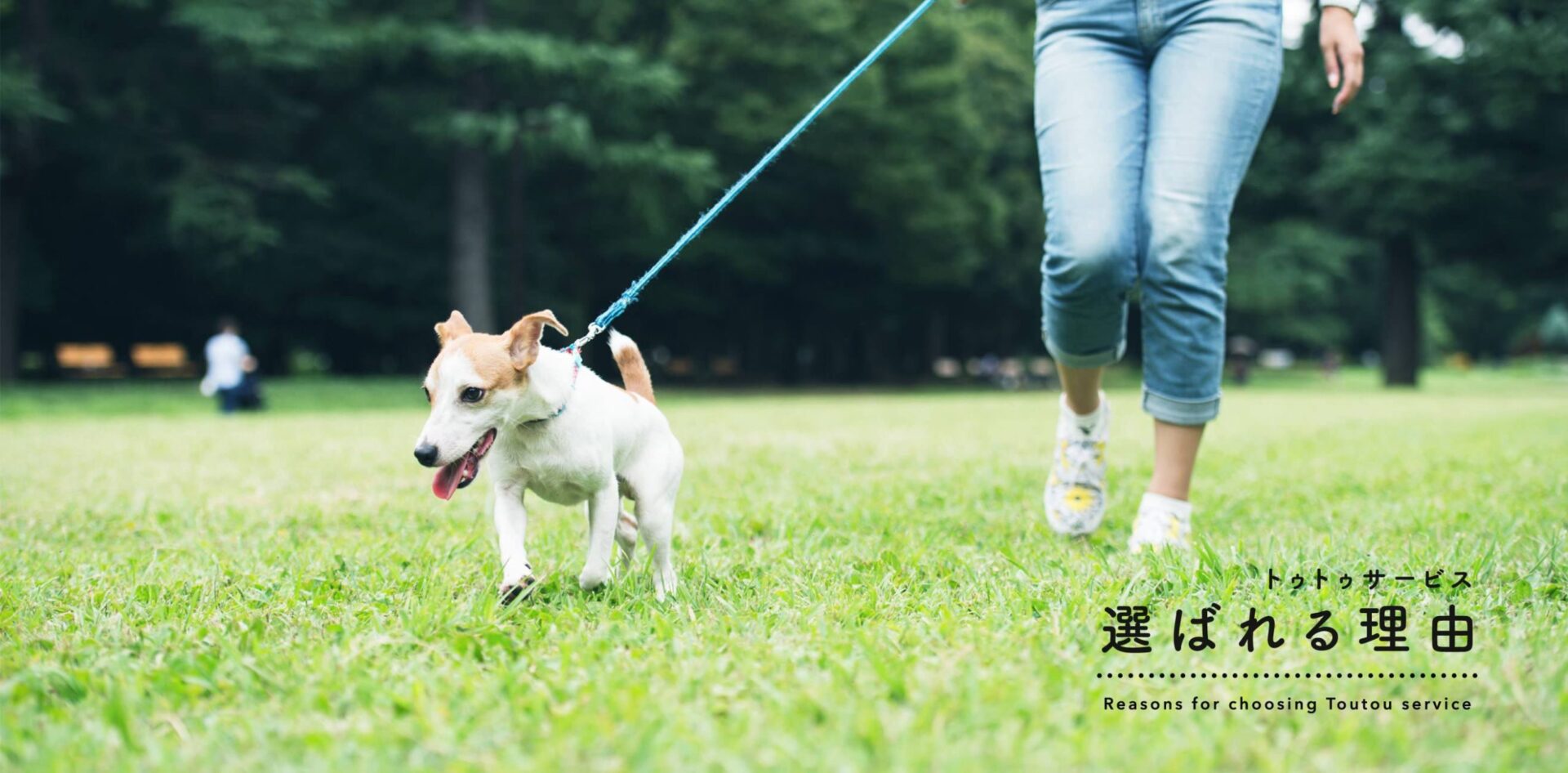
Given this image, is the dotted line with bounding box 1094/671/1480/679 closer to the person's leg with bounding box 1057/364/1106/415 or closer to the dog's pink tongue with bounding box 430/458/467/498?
the dog's pink tongue with bounding box 430/458/467/498

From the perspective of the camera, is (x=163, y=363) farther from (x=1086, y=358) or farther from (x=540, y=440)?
(x=540, y=440)

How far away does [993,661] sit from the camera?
86.9 inches

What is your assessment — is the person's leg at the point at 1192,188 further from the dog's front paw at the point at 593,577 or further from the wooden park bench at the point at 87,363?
the wooden park bench at the point at 87,363

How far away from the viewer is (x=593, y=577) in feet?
9.61

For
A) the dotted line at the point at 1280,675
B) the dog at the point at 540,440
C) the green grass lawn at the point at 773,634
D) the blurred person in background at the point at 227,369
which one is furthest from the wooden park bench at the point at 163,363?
the dotted line at the point at 1280,675

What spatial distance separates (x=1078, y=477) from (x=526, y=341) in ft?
6.54

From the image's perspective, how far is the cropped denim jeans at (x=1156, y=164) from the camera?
3.53 m

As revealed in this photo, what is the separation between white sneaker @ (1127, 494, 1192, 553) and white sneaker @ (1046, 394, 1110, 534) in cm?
27

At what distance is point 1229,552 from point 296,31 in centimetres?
1960

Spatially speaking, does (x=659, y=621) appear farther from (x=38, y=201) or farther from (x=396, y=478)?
(x=38, y=201)

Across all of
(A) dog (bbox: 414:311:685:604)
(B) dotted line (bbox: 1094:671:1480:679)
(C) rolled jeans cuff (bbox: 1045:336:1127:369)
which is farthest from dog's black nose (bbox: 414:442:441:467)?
(C) rolled jeans cuff (bbox: 1045:336:1127:369)

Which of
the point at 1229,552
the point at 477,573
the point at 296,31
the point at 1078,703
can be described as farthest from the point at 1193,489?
the point at 296,31

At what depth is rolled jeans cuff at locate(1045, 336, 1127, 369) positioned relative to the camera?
153 inches

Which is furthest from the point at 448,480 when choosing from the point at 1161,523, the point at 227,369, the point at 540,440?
the point at 227,369
